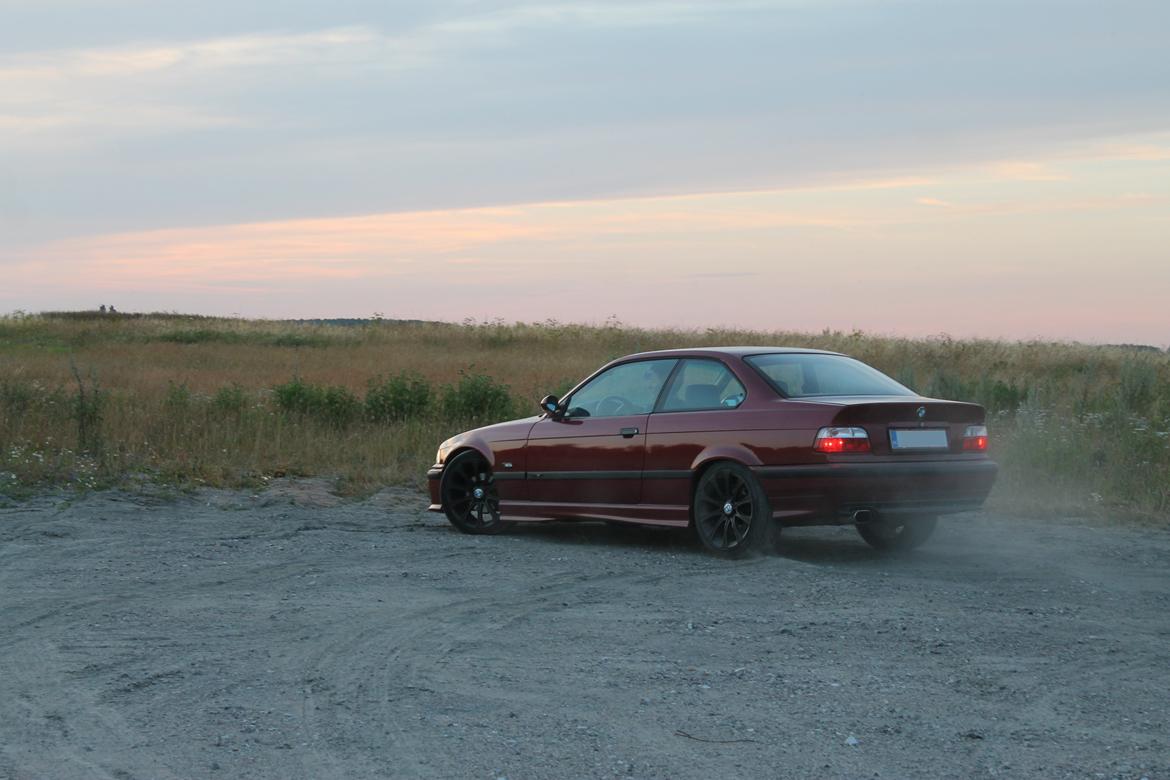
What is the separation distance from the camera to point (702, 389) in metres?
9.72

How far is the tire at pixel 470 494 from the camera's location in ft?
36.7

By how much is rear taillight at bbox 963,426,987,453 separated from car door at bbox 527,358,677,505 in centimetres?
223

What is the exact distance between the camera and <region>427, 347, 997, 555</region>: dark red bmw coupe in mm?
8781

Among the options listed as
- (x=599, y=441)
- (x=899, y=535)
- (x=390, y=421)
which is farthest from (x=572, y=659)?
(x=390, y=421)

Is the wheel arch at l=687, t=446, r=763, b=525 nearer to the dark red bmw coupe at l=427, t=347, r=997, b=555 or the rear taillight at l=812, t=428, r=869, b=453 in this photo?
the dark red bmw coupe at l=427, t=347, r=997, b=555

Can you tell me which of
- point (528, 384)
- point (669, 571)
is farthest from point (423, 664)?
point (528, 384)

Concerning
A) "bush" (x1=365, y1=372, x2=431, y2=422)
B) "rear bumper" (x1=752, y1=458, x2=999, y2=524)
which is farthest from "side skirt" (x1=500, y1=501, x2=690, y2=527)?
"bush" (x1=365, y1=372, x2=431, y2=422)

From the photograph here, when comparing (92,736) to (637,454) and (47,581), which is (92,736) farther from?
(637,454)

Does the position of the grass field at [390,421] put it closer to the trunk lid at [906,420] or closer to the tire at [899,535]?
the tire at [899,535]

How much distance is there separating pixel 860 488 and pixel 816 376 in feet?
3.79

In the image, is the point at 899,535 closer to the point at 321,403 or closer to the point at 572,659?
the point at 572,659

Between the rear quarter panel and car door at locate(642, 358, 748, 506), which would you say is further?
car door at locate(642, 358, 748, 506)

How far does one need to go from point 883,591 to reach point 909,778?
3.70m

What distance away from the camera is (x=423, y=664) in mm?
6027
